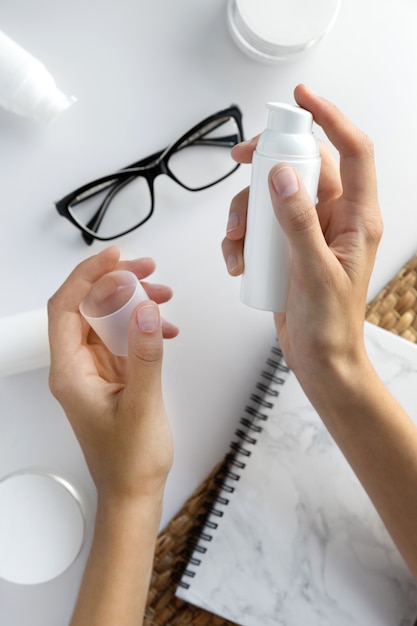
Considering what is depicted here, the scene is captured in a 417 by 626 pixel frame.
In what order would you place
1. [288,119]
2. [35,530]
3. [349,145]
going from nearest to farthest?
[288,119] → [349,145] → [35,530]

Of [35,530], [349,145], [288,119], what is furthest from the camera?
[35,530]

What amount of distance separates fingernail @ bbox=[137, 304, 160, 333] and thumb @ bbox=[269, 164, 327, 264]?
140 millimetres

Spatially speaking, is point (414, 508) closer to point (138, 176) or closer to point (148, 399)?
point (148, 399)

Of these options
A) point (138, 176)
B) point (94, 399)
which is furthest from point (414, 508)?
point (138, 176)

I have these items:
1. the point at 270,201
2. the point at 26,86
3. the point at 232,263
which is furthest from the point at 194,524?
the point at 26,86

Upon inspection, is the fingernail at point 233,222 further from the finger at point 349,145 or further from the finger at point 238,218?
the finger at point 349,145

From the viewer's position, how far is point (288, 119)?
19.7 inches

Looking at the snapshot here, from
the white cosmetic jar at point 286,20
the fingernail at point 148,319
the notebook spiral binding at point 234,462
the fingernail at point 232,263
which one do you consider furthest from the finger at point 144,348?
the white cosmetic jar at point 286,20

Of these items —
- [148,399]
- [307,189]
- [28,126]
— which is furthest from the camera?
[28,126]

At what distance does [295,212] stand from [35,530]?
0.48 m

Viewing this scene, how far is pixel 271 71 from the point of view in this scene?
2.53 ft

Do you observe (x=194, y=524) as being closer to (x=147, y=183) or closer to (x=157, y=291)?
(x=157, y=291)

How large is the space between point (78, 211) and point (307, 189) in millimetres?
330

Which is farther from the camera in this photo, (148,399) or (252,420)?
(252,420)
